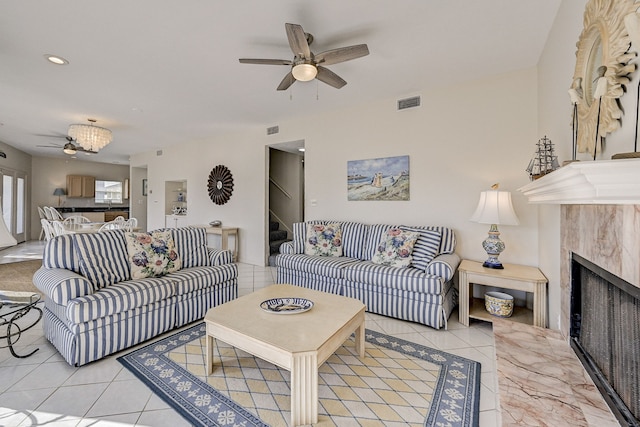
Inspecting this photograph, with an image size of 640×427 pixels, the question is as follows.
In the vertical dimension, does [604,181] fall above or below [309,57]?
below

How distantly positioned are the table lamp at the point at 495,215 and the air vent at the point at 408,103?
1.54 meters

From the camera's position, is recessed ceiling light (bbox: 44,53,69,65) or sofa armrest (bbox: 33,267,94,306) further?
recessed ceiling light (bbox: 44,53,69,65)

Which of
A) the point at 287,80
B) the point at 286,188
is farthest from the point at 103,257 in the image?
the point at 286,188

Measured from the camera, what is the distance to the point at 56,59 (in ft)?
9.25

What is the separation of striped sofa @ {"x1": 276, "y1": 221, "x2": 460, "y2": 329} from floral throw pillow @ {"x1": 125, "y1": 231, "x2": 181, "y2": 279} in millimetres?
1437

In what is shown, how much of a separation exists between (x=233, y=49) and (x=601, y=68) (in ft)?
8.74

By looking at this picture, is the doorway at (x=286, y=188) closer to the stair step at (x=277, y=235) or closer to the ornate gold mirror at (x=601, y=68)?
the stair step at (x=277, y=235)

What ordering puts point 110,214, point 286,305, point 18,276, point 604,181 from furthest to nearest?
point 110,214 → point 18,276 → point 286,305 → point 604,181

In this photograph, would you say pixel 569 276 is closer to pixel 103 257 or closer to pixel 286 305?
pixel 286 305

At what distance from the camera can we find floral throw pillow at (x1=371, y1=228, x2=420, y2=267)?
3129mm

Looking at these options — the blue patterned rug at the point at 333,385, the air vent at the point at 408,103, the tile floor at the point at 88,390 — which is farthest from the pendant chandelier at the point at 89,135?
the air vent at the point at 408,103

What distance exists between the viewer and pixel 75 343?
6.52ft

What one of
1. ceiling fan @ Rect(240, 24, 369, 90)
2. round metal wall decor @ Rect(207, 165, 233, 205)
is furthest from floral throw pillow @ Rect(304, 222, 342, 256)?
round metal wall decor @ Rect(207, 165, 233, 205)

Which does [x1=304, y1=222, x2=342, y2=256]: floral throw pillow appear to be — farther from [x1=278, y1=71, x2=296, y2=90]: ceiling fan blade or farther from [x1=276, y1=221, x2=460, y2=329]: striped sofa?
[x1=278, y1=71, x2=296, y2=90]: ceiling fan blade
